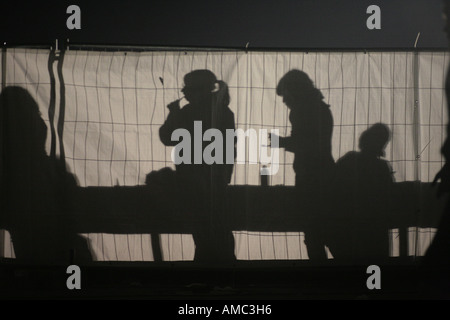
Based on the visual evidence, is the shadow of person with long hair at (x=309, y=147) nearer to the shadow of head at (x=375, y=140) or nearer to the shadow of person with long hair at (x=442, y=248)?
the shadow of head at (x=375, y=140)

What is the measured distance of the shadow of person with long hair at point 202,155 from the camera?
4.03 m

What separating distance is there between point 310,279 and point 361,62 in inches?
68.2

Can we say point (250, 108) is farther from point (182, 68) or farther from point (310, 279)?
point (310, 279)

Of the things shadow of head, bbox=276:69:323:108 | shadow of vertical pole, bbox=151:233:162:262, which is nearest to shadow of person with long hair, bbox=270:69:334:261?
shadow of head, bbox=276:69:323:108

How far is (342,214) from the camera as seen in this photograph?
405 cm

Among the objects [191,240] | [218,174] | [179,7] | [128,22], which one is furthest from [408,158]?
[128,22]

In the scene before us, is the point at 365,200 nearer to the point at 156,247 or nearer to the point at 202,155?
the point at 202,155

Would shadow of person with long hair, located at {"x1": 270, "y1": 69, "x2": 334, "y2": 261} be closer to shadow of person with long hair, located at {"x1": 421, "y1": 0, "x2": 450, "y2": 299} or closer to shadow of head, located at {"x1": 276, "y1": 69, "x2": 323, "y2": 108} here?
shadow of head, located at {"x1": 276, "y1": 69, "x2": 323, "y2": 108}

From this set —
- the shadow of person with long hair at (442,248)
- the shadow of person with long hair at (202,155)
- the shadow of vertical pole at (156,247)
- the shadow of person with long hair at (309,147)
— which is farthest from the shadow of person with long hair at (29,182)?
the shadow of person with long hair at (442,248)

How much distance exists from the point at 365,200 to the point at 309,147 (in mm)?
600

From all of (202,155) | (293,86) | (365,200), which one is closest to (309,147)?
(293,86)

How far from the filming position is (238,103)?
4.05 metres

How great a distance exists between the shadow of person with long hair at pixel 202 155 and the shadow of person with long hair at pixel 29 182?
858 mm

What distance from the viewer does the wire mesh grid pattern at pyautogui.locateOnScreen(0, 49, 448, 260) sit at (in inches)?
159
